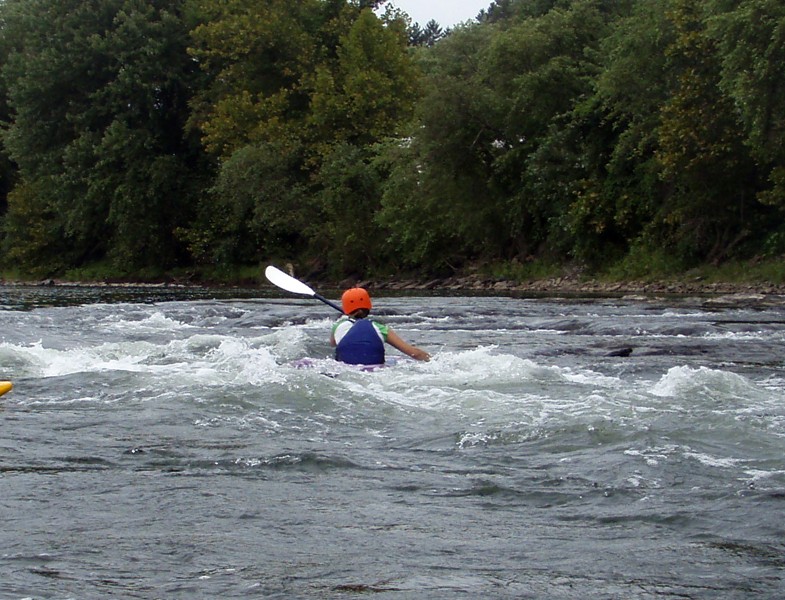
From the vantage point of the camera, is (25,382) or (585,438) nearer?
(585,438)

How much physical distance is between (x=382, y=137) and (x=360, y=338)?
28778mm

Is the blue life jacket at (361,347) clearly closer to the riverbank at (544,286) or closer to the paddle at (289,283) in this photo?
the paddle at (289,283)

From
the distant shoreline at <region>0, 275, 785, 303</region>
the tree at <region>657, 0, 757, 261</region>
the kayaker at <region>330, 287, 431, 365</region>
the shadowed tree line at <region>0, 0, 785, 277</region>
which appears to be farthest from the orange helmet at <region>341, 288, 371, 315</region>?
the tree at <region>657, 0, 757, 261</region>

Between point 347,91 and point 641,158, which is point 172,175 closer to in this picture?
point 347,91

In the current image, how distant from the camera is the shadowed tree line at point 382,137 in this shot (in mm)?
26547

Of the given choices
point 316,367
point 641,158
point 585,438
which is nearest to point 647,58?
point 641,158

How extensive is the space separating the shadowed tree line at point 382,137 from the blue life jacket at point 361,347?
14.2m

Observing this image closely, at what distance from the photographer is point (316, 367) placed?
33.6ft

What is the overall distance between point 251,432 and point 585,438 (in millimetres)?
2215

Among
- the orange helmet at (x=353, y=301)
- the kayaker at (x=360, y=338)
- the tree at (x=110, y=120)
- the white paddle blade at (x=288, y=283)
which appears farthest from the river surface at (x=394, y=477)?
the tree at (x=110, y=120)

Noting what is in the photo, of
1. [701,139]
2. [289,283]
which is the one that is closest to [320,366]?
[289,283]

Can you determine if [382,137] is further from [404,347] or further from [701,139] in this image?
[404,347]

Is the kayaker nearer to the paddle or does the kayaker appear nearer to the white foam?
Answer: the white foam

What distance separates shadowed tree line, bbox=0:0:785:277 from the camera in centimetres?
2655
